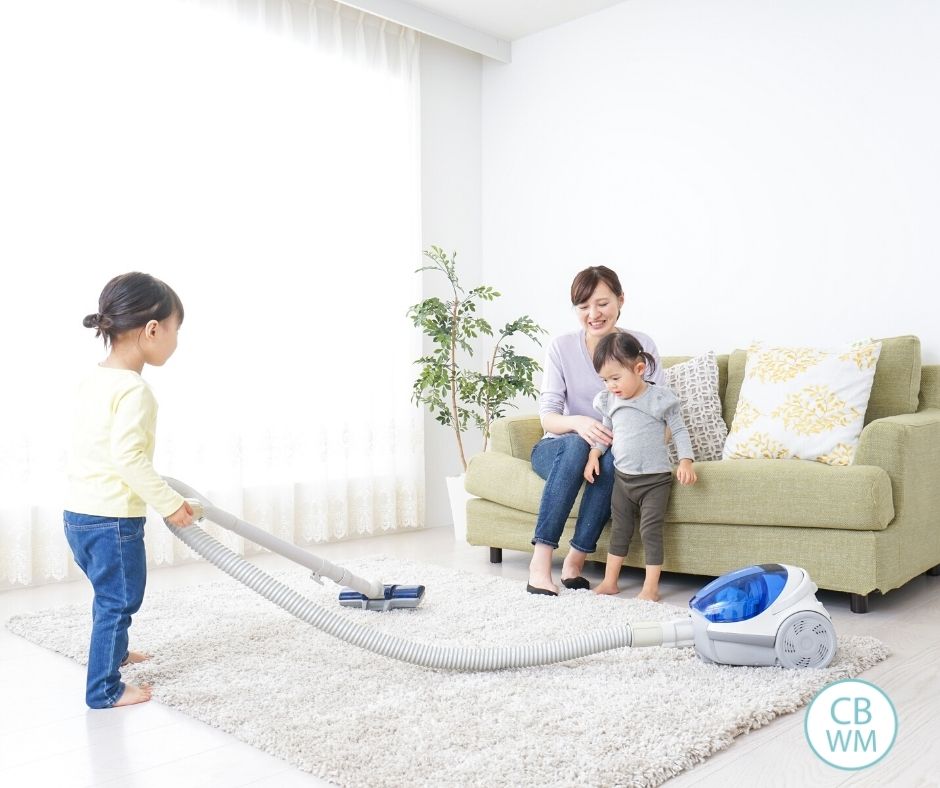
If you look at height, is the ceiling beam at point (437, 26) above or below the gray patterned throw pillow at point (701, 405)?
above

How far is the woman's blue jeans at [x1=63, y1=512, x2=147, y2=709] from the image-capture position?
1987 millimetres

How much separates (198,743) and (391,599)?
101 cm

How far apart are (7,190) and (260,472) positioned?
4.90 feet

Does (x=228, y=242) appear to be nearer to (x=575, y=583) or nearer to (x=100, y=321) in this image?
(x=100, y=321)

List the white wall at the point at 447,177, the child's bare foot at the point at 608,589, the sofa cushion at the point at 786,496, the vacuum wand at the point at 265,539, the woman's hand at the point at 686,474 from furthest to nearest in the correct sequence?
1. the white wall at the point at 447,177
2. the child's bare foot at the point at 608,589
3. the woman's hand at the point at 686,474
4. the sofa cushion at the point at 786,496
5. the vacuum wand at the point at 265,539

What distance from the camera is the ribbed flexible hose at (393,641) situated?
2.06m

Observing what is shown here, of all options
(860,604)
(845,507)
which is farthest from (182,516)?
(860,604)

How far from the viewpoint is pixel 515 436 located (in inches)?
→ 143

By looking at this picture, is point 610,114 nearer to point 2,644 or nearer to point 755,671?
point 755,671

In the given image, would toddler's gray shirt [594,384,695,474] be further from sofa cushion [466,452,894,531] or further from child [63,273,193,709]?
child [63,273,193,709]

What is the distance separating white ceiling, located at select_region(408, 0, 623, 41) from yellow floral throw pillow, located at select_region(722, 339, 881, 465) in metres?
2.19

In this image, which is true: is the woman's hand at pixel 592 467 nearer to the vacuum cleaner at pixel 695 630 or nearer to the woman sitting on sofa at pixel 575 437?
the woman sitting on sofa at pixel 575 437

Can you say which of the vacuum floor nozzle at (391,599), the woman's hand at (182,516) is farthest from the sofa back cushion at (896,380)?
the woman's hand at (182,516)

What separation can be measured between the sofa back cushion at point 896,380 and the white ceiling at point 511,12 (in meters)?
2.25
